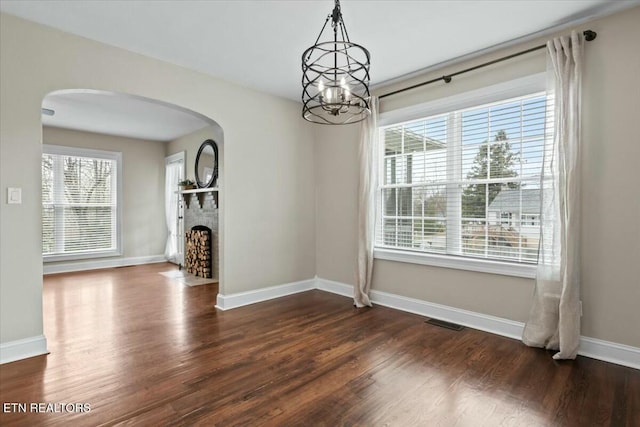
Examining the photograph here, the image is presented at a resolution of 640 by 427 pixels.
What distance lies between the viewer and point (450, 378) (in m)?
2.31

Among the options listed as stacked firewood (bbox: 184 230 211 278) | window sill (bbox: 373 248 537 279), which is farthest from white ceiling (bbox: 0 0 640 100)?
stacked firewood (bbox: 184 230 211 278)

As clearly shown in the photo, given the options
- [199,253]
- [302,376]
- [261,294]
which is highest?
[199,253]

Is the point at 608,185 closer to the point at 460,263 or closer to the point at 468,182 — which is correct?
the point at 468,182

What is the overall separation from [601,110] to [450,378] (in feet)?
7.86

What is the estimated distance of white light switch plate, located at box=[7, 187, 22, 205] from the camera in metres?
2.53

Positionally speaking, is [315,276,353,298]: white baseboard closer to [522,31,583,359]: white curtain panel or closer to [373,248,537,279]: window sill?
[373,248,537,279]: window sill

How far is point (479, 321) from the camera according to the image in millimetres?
3225

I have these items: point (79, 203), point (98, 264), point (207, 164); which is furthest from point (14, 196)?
point (98, 264)

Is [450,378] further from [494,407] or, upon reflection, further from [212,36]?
[212,36]

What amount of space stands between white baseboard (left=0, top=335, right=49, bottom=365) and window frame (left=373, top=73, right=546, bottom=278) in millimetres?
3332

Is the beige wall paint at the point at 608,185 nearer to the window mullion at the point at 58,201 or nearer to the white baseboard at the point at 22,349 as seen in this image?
the white baseboard at the point at 22,349

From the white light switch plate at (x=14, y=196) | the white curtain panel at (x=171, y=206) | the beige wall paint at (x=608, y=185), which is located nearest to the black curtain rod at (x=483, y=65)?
the beige wall paint at (x=608, y=185)

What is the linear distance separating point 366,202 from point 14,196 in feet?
10.8

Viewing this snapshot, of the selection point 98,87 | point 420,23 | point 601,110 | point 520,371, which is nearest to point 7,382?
point 98,87
